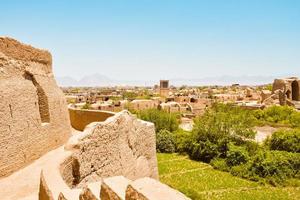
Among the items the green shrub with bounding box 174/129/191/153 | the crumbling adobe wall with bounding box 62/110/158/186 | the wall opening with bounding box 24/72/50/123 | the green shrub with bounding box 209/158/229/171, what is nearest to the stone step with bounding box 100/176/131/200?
the crumbling adobe wall with bounding box 62/110/158/186

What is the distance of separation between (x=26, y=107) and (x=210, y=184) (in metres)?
11.7

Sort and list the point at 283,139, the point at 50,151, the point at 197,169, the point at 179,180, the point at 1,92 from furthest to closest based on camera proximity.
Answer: the point at 283,139, the point at 197,169, the point at 179,180, the point at 50,151, the point at 1,92

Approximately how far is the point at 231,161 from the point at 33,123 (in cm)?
1508

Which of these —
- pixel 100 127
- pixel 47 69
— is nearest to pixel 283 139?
pixel 47 69

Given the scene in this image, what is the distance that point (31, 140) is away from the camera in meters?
11.9

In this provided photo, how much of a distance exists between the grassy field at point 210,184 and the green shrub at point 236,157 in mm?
1352

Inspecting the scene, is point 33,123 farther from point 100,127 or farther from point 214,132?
point 214,132

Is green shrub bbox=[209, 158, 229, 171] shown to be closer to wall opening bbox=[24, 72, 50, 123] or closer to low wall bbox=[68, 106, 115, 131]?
low wall bbox=[68, 106, 115, 131]

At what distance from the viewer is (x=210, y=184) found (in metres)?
19.9

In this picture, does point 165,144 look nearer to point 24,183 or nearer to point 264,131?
point 264,131

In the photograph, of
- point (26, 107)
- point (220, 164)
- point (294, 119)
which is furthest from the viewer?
point (294, 119)

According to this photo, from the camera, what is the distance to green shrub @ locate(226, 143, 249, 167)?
932 inches

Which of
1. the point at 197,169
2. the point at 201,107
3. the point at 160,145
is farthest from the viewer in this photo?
the point at 201,107

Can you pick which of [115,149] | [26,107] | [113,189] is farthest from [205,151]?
[113,189]
